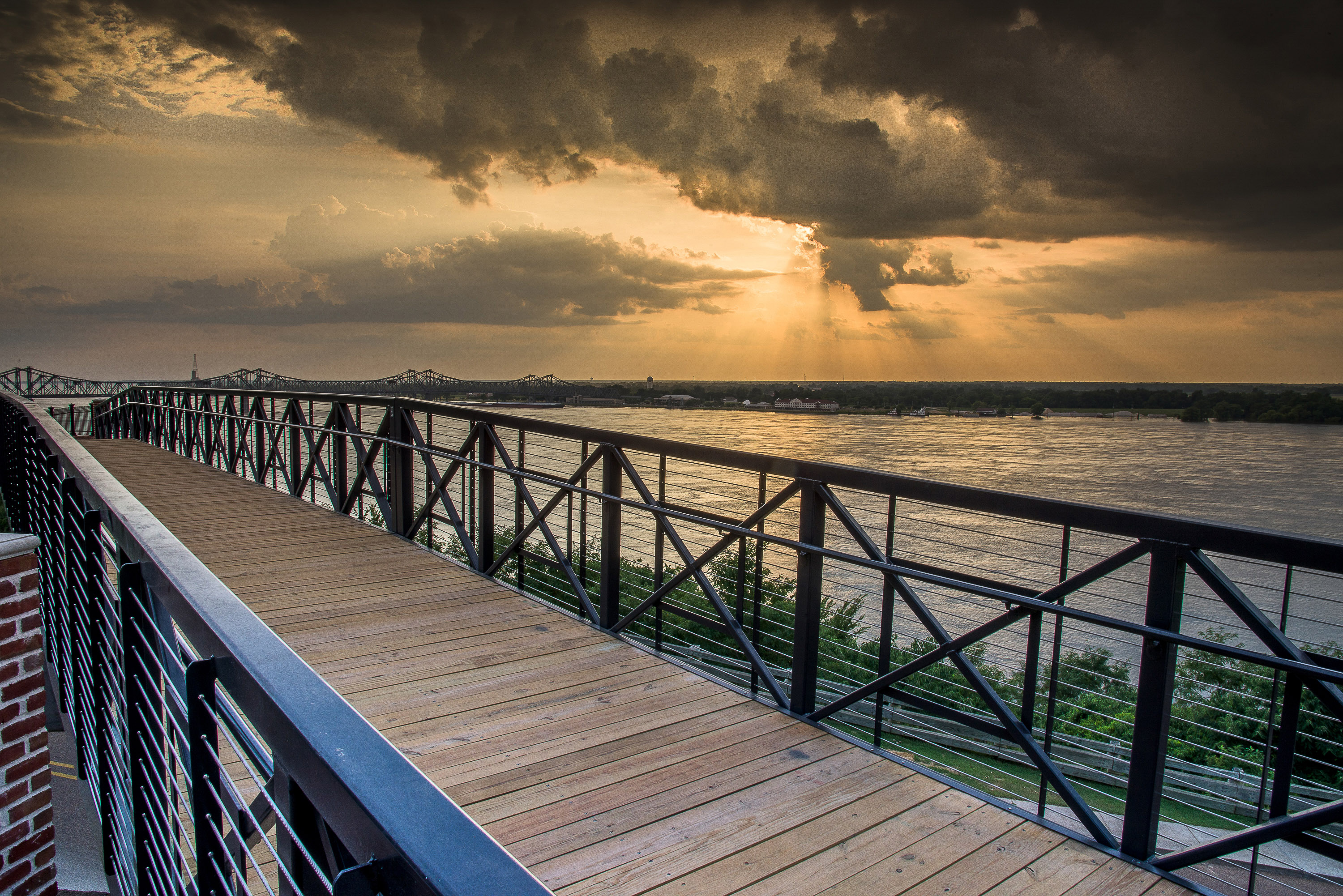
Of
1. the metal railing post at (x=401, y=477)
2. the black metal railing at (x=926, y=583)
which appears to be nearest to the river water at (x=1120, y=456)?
the metal railing post at (x=401, y=477)

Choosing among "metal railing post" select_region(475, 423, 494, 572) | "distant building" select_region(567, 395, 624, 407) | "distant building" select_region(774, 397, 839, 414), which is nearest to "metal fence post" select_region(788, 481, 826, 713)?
"metal railing post" select_region(475, 423, 494, 572)

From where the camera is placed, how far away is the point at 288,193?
59.7 feet

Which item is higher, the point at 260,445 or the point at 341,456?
the point at 341,456

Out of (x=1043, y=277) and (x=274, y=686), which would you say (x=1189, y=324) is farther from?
(x=274, y=686)

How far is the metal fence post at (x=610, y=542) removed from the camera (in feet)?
14.3

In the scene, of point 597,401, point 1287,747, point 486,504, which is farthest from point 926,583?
point 597,401

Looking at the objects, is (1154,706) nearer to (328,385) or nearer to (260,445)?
(260,445)

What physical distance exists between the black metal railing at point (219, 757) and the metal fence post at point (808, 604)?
2.14 meters

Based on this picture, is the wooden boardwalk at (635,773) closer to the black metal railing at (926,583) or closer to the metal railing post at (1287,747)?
the black metal railing at (926,583)

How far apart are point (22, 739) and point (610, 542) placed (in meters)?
2.74

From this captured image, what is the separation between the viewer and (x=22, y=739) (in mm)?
2861

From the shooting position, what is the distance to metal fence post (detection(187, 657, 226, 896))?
110 centimetres

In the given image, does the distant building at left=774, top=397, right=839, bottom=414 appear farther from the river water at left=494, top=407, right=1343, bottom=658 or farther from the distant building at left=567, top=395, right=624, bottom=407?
the distant building at left=567, top=395, right=624, bottom=407

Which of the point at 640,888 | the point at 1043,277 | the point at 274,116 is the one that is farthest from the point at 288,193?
the point at 1043,277
